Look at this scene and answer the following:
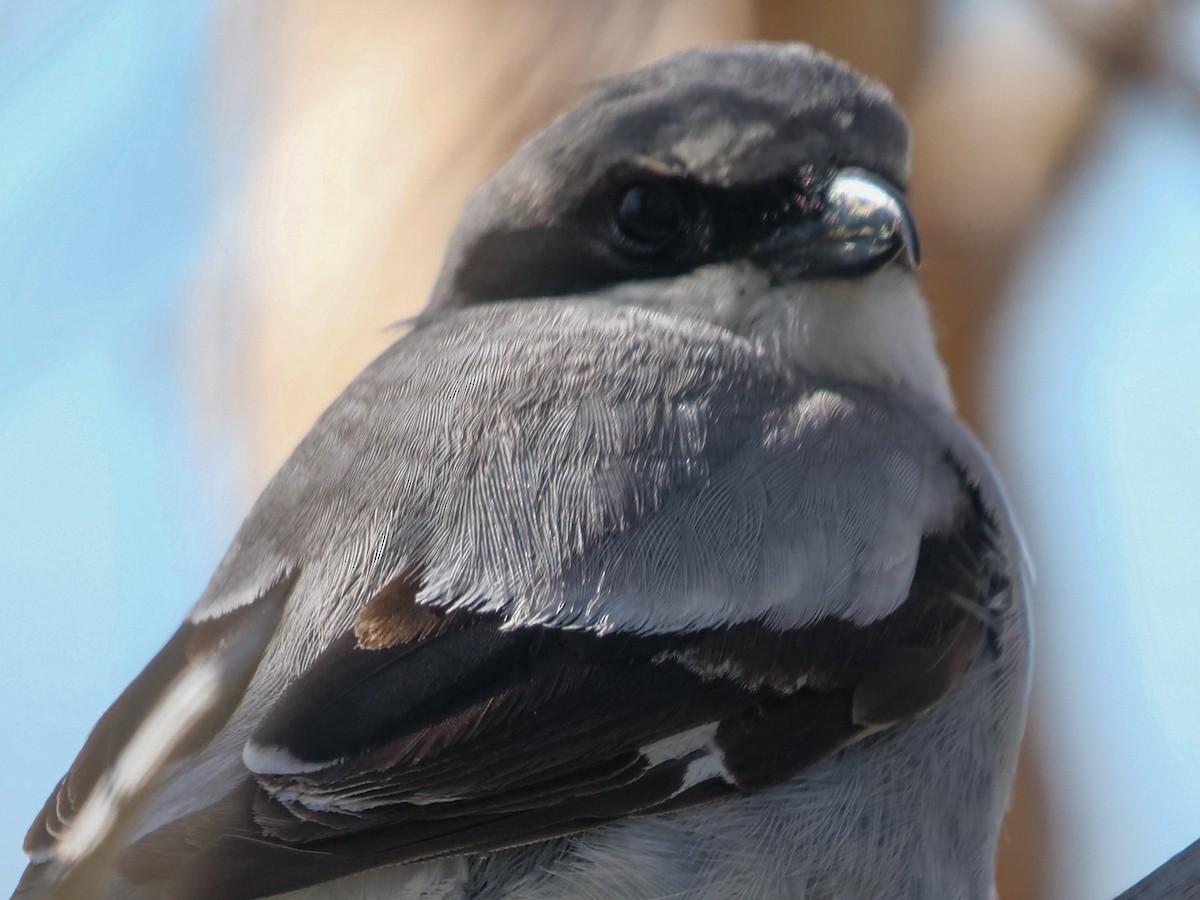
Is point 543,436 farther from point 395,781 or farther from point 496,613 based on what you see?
point 395,781

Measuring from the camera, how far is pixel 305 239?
13.9ft

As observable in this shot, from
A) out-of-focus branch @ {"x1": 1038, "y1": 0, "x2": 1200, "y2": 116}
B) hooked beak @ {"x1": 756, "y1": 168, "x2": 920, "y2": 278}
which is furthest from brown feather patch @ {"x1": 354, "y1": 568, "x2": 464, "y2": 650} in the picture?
out-of-focus branch @ {"x1": 1038, "y1": 0, "x2": 1200, "y2": 116}

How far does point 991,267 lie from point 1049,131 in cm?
49

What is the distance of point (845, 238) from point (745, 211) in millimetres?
191

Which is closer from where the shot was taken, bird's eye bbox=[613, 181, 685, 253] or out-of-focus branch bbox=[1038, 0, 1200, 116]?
bird's eye bbox=[613, 181, 685, 253]

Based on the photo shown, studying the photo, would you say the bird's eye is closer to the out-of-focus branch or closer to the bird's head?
the bird's head

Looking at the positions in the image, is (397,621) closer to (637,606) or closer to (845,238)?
(637,606)

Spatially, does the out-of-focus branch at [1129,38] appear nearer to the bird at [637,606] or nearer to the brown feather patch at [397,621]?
the bird at [637,606]

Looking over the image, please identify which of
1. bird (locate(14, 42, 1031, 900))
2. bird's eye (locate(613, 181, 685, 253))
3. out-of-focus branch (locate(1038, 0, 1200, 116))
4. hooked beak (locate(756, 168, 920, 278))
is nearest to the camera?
bird (locate(14, 42, 1031, 900))

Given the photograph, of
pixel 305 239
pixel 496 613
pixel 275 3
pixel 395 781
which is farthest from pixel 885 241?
pixel 275 3

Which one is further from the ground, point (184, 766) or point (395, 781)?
point (184, 766)

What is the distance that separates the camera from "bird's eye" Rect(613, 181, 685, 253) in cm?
264

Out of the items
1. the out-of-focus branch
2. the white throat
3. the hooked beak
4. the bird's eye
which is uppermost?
the bird's eye

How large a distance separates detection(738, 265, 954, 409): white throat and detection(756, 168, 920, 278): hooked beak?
48 mm
